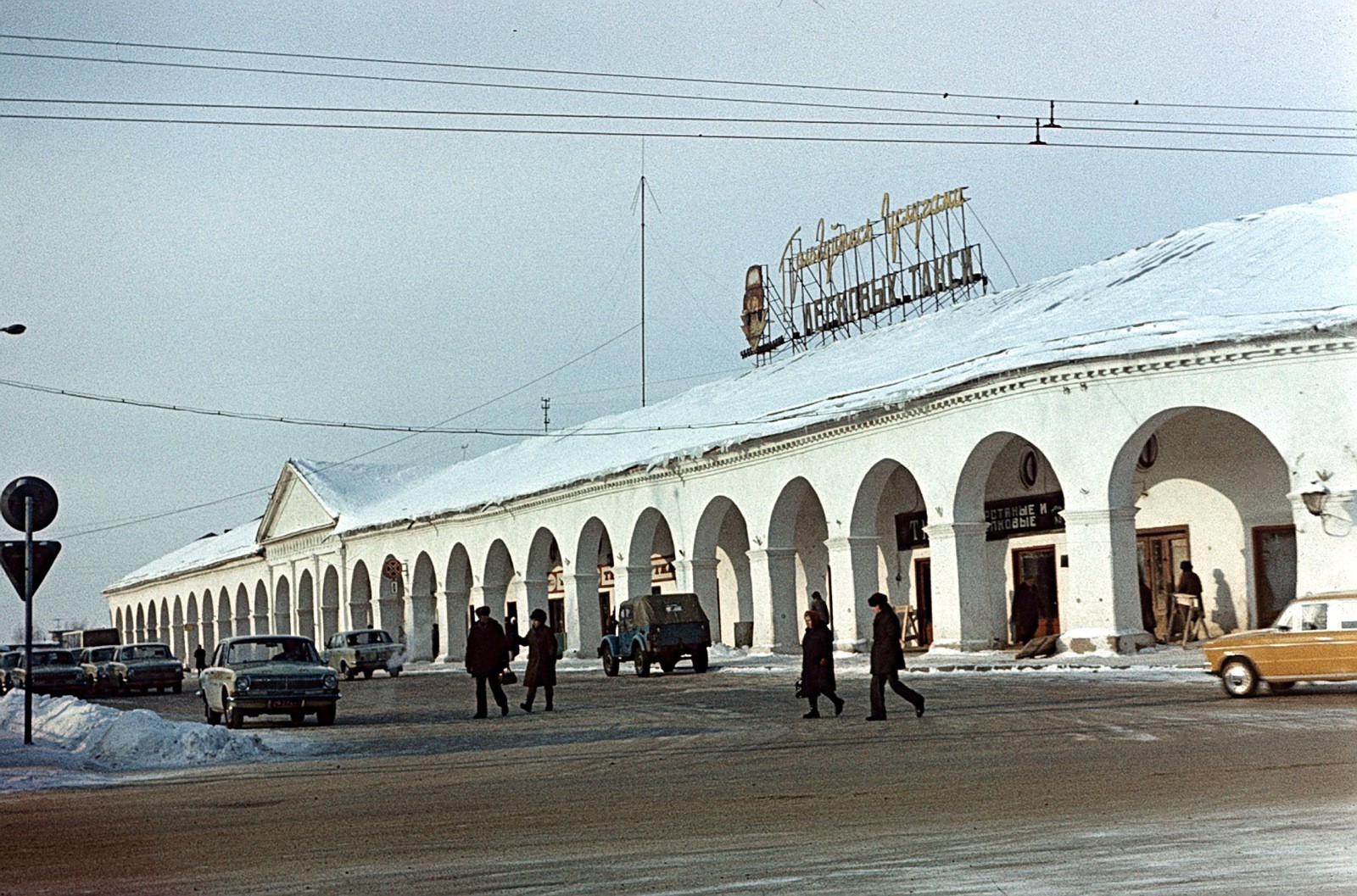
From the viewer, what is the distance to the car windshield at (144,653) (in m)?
45.3

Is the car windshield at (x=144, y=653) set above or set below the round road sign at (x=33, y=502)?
below

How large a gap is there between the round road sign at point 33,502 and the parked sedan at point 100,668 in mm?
27425

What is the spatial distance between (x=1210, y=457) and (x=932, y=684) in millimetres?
9122

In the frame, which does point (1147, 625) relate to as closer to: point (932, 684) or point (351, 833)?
point (932, 684)

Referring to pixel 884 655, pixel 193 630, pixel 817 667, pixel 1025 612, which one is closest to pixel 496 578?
pixel 1025 612

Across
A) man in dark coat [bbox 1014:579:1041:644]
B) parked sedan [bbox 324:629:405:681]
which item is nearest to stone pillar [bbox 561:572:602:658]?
parked sedan [bbox 324:629:405:681]

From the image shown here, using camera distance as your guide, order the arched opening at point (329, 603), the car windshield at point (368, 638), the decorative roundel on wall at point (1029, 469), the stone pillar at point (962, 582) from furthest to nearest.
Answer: the arched opening at point (329, 603), the car windshield at point (368, 638), the decorative roundel on wall at point (1029, 469), the stone pillar at point (962, 582)

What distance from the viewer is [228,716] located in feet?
77.8

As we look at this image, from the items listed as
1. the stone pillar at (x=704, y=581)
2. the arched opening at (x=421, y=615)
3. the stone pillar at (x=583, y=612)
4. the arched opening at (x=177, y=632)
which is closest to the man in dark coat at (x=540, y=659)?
the stone pillar at (x=704, y=581)

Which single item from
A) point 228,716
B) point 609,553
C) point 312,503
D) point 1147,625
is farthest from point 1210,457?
point 312,503

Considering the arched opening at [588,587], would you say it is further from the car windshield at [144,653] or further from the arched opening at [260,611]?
the arched opening at [260,611]

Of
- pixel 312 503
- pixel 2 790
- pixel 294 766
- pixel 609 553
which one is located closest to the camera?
pixel 2 790

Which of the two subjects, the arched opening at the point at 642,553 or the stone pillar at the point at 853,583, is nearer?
the stone pillar at the point at 853,583

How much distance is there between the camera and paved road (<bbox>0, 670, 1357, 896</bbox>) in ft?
28.2
